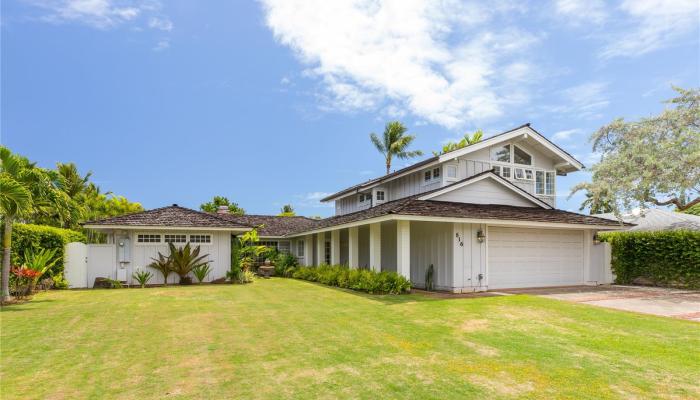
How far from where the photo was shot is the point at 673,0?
14.6m

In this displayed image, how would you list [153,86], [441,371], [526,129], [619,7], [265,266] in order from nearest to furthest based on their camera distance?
[441,371]
[619,7]
[153,86]
[526,129]
[265,266]

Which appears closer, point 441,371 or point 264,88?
point 441,371

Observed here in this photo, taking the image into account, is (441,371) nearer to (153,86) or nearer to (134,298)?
(134,298)

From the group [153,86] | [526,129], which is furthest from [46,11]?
[526,129]

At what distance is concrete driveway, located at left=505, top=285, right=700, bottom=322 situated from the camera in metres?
10.5

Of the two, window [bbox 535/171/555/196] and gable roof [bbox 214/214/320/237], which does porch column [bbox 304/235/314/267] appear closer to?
gable roof [bbox 214/214/320/237]

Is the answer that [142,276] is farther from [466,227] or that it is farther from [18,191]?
[466,227]

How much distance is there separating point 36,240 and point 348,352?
563 inches

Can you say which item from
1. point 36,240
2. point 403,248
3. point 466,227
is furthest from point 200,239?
point 466,227

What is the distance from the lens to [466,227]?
1452 cm

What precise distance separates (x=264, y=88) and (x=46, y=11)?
25.7 ft

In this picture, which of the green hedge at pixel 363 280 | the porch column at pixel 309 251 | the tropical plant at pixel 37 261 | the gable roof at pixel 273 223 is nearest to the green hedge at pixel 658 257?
the green hedge at pixel 363 280

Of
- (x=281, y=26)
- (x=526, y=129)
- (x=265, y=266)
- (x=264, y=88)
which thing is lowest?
(x=265, y=266)

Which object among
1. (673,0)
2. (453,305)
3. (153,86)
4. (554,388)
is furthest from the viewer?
(153,86)
